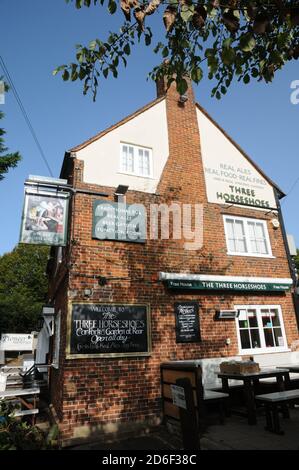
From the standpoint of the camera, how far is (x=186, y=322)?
817 cm

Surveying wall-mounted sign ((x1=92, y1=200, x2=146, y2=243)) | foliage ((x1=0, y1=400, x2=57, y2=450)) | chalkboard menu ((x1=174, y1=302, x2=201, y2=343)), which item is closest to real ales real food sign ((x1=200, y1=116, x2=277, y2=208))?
wall-mounted sign ((x1=92, y1=200, x2=146, y2=243))

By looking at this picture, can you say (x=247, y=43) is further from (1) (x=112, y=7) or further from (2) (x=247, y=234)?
(2) (x=247, y=234)

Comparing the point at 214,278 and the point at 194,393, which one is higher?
the point at 214,278

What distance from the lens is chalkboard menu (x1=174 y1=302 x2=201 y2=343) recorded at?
8039mm

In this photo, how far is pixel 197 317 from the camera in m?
8.34

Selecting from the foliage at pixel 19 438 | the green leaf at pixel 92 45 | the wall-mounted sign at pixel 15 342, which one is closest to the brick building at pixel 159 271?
the foliage at pixel 19 438

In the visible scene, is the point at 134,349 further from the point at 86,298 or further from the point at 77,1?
the point at 77,1

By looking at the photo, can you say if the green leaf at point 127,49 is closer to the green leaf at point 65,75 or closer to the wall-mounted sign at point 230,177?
the green leaf at point 65,75

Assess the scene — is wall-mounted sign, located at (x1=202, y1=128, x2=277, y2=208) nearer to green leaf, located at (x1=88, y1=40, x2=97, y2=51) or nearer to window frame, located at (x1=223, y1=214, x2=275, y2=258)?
window frame, located at (x1=223, y1=214, x2=275, y2=258)

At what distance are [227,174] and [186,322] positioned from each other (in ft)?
18.2

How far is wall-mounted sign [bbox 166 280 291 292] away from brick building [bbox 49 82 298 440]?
3cm

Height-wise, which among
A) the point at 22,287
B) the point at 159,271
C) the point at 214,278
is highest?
the point at 22,287

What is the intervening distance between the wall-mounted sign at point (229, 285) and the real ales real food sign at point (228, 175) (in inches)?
114

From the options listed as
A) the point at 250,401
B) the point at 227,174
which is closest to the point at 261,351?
the point at 250,401
